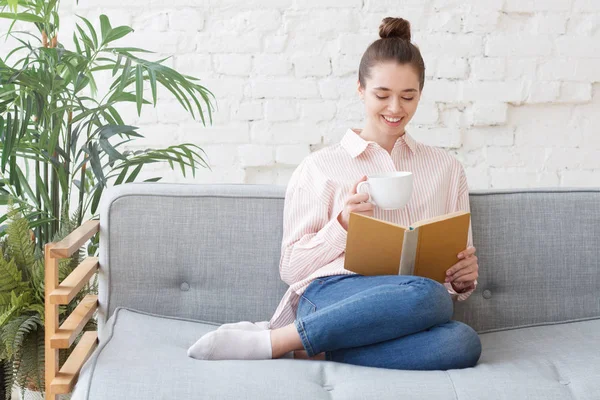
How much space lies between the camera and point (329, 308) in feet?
5.56

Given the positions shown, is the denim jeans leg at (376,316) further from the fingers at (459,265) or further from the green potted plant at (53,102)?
the green potted plant at (53,102)

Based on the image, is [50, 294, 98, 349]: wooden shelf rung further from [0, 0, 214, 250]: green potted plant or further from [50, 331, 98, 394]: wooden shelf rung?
[0, 0, 214, 250]: green potted plant

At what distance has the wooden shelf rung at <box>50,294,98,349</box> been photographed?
171 cm

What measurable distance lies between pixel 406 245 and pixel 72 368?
0.80 metres

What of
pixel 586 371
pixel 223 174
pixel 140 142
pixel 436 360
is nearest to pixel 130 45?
pixel 140 142

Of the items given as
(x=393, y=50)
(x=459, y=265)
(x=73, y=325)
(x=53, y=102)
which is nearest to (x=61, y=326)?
(x=73, y=325)

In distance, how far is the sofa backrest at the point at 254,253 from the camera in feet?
6.62

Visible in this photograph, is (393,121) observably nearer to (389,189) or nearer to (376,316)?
(389,189)

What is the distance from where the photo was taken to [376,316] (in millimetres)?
1653

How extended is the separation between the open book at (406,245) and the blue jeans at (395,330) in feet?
0.27

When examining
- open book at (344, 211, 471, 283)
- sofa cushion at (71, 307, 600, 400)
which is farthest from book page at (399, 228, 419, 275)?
sofa cushion at (71, 307, 600, 400)

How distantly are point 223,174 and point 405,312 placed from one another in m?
1.40

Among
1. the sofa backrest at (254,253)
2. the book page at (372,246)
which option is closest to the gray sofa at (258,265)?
the sofa backrest at (254,253)

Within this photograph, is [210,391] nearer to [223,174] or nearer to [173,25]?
[223,174]
